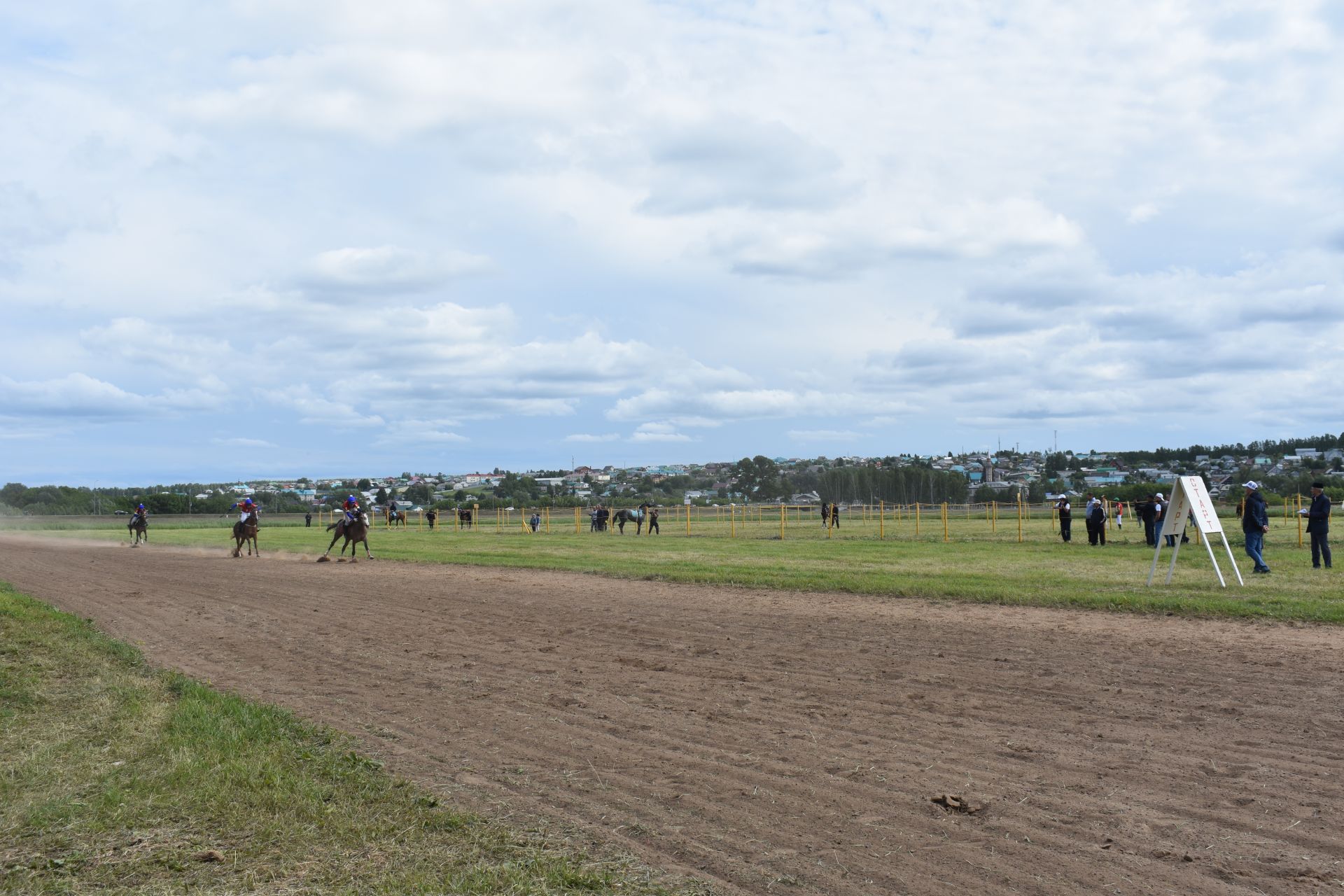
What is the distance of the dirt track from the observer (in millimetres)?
5473

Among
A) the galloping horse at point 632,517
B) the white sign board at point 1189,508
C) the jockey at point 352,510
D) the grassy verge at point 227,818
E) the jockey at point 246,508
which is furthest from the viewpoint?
the galloping horse at point 632,517

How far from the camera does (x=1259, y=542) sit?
20562mm

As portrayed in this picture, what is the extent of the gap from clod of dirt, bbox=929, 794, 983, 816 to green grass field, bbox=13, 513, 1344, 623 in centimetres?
1015

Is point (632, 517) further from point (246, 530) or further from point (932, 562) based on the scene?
point (932, 562)

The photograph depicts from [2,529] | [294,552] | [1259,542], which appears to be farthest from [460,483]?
[1259,542]

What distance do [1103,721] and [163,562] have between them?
2806cm

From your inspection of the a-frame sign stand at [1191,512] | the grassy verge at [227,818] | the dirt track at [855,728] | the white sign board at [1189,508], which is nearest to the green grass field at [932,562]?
the a-frame sign stand at [1191,512]

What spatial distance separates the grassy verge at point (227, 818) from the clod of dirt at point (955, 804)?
205 cm

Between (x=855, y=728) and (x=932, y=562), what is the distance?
1732 centimetres

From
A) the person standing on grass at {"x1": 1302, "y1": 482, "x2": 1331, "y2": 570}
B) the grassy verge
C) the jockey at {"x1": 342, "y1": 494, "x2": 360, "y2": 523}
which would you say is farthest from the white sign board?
the jockey at {"x1": 342, "y1": 494, "x2": 360, "y2": 523}

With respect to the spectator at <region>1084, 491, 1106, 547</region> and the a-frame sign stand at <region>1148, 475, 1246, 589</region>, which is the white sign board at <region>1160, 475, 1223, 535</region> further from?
the spectator at <region>1084, 491, 1106, 547</region>

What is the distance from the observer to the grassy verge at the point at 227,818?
16.8 ft

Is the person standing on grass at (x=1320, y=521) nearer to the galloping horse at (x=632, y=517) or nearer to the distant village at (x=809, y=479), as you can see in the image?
the galloping horse at (x=632, y=517)

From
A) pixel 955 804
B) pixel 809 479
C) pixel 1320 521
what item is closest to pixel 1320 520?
pixel 1320 521
